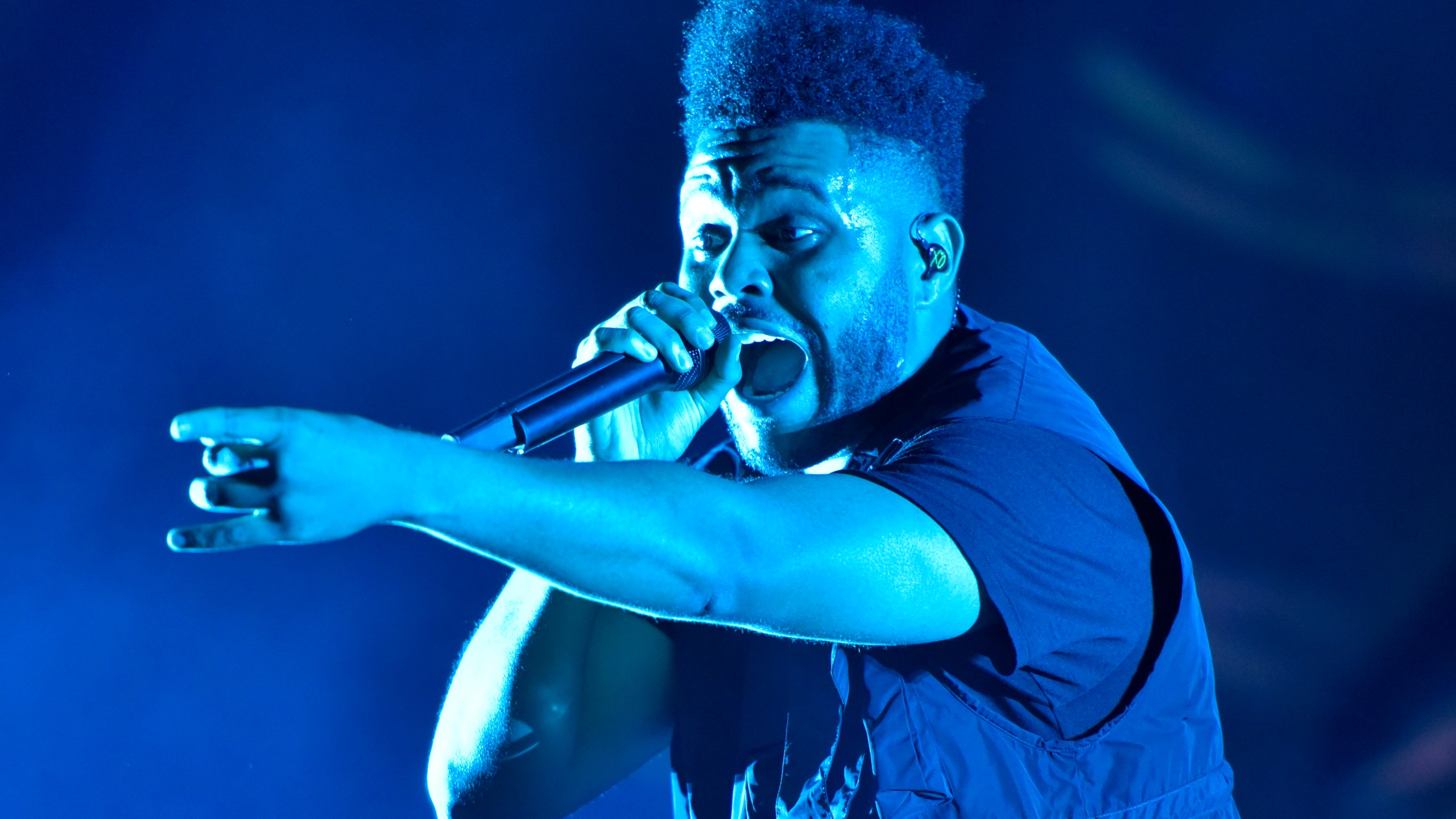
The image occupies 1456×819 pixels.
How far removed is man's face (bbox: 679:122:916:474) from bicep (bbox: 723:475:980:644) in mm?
504

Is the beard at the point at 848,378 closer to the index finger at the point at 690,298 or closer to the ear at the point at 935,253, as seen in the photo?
the ear at the point at 935,253

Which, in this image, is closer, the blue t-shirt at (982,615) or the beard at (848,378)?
the blue t-shirt at (982,615)

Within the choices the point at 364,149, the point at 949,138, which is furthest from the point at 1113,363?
the point at 364,149

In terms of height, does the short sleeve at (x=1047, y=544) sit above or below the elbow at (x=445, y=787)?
above

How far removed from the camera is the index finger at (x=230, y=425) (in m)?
0.66

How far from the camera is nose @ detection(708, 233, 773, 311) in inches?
57.9

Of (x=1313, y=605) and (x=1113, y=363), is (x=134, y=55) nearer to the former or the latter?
(x=1113, y=363)

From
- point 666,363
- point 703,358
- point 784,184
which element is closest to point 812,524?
point 666,363

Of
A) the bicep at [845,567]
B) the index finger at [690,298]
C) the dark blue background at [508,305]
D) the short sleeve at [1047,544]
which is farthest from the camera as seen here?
the dark blue background at [508,305]

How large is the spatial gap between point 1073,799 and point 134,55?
2046 mm

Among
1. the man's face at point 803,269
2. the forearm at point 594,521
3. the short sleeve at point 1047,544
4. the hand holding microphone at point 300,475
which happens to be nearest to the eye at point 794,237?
the man's face at point 803,269

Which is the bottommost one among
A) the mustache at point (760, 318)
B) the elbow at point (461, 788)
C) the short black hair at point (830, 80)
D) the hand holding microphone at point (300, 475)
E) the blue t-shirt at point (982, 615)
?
the elbow at point (461, 788)

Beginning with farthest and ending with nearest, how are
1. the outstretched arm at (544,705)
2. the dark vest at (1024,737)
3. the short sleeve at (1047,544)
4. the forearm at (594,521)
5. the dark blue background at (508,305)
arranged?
the dark blue background at (508,305), the outstretched arm at (544,705), the dark vest at (1024,737), the short sleeve at (1047,544), the forearm at (594,521)

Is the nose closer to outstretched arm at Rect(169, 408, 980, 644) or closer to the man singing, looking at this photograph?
the man singing
